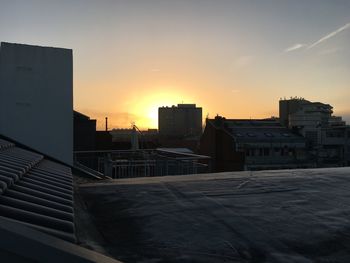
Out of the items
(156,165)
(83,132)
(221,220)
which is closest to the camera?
(221,220)

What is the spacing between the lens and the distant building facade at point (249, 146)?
158 feet

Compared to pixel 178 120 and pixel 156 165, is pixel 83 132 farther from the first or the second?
pixel 178 120

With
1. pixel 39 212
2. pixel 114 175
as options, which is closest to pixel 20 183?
pixel 39 212

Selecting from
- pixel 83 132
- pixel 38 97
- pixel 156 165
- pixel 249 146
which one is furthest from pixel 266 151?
pixel 38 97

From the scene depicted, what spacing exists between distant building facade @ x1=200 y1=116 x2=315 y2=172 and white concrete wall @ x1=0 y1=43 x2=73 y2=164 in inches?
1510

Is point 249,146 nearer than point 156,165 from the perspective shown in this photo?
No

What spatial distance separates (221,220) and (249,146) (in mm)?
44170

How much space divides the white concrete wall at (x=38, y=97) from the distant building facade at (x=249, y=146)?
38.4m

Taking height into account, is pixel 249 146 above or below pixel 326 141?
below

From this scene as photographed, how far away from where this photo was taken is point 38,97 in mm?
10055

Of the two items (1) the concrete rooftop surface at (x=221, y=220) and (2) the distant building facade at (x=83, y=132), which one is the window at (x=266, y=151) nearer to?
(2) the distant building facade at (x=83, y=132)

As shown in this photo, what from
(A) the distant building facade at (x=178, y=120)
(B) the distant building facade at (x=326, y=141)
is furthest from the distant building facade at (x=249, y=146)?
(A) the distant building facade at (x=178, y=120)

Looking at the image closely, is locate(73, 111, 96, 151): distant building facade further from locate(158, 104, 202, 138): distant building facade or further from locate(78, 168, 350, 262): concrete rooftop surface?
locate(158, 104, 202, 138): distant building facade

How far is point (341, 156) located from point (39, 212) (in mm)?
55626
